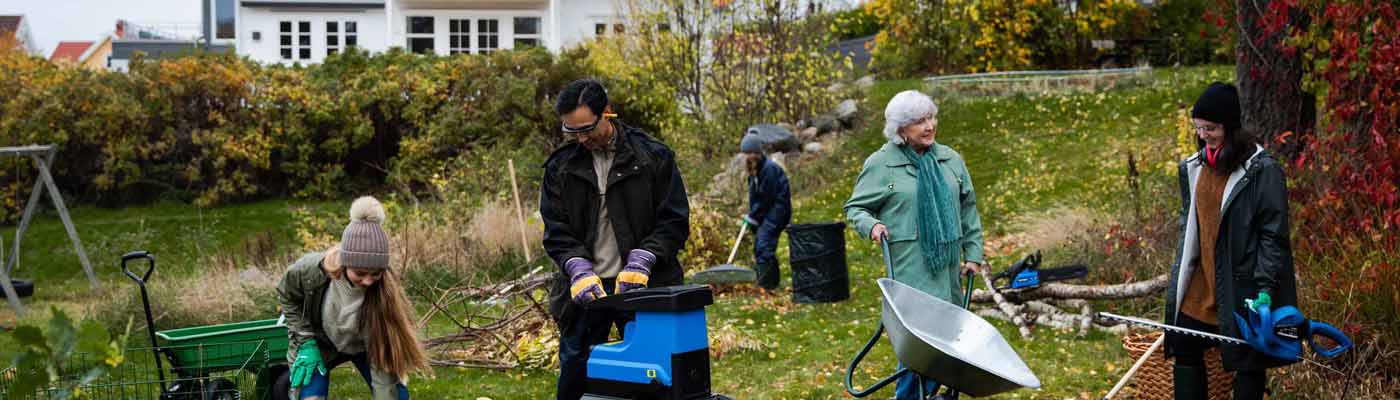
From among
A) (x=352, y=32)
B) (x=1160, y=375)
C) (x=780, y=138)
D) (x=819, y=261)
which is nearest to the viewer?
(x=1160, y=375)

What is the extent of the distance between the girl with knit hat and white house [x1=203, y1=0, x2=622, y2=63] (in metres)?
22.5

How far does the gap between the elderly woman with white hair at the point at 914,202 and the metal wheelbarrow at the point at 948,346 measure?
0.38ft

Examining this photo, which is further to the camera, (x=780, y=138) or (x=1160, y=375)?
(x=780, y=138)

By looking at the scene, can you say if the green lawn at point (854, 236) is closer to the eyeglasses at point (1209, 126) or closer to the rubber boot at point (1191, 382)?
the rubber boot at point (1191, 382)

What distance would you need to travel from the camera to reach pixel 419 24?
28.2m

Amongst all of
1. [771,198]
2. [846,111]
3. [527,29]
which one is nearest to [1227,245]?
[771,198]

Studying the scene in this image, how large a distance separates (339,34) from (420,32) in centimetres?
221

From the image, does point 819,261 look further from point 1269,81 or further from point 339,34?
point 339,34

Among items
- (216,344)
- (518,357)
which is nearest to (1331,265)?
(518,357)

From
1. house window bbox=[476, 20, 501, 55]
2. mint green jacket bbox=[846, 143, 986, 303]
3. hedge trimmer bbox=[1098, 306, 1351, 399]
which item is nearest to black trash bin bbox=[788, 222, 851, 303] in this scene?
mint green jacket bbox=[846, 143, 986, 303]

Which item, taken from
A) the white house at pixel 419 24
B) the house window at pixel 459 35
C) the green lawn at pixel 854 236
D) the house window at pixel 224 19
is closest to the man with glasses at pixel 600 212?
the green lawn at pixel 854 236

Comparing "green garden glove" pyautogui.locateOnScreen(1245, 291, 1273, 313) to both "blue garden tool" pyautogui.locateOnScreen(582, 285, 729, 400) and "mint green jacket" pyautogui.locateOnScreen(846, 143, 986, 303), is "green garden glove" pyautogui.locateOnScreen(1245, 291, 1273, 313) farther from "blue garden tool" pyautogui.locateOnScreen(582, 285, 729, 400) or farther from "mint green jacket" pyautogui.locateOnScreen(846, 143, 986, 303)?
"blue garden tool" pyautogui.locateOnScreen(582, 285, 729, 400)

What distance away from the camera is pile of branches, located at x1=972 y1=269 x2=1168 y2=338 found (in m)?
7.42

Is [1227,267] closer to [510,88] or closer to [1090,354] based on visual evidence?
[1090,354]
